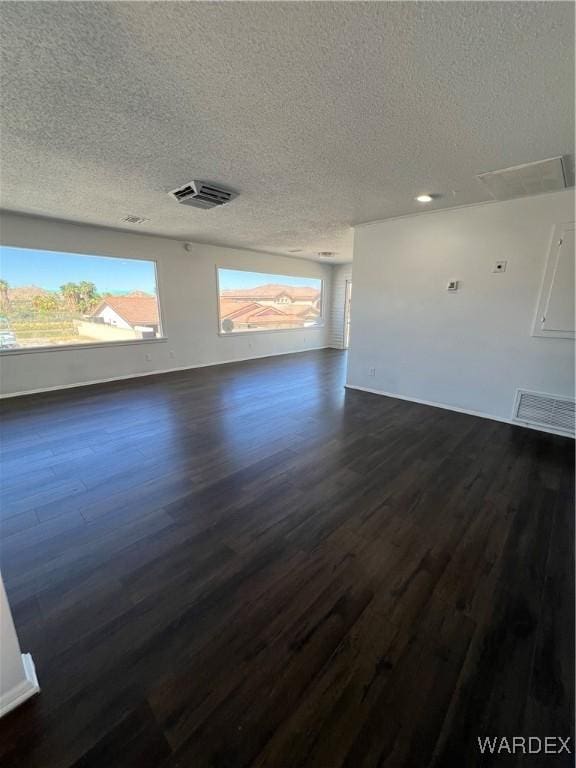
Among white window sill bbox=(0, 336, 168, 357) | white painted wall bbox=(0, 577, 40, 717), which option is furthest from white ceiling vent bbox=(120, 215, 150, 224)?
white painted wall bbox=(0, 577, 40, 717)

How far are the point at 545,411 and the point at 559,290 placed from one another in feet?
4.23

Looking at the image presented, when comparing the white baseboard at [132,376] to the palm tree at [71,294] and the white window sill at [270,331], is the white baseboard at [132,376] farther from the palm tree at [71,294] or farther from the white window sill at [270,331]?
the palm tree at [71,294]

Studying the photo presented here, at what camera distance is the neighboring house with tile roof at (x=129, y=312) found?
5.13 meters

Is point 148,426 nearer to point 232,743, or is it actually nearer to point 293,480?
point 293,480

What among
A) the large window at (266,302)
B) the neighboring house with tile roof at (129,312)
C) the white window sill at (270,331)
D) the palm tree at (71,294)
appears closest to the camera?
the palm tree at (71,294)

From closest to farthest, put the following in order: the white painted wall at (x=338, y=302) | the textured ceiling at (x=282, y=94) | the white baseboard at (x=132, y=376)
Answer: the textured ceiling at (x=282, y=94) → the white baseboard at (x=132, y=376) → the white painted wall at (x=338, y=302)

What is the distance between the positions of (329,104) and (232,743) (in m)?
2.92

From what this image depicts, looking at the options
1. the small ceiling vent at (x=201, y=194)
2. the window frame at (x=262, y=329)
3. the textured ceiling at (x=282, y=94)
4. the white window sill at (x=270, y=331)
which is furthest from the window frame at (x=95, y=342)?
the small ceiling vent at (x=201, y=194)

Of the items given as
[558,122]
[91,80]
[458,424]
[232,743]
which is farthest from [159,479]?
[558,122]

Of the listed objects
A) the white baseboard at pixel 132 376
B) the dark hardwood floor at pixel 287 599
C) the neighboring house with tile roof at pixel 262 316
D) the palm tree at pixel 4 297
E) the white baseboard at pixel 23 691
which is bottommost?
the dark hardwood floor at pixel 287 599

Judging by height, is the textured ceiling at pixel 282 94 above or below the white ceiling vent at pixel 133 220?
below

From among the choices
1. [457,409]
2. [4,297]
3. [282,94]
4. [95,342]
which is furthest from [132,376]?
[457,409]

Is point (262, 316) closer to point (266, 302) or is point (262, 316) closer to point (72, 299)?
point (266, 302)

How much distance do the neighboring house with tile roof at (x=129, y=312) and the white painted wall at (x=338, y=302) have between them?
514 cm
